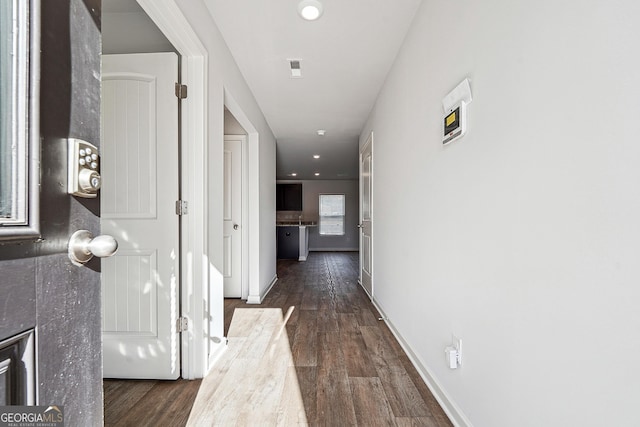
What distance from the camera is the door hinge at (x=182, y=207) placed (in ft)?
6.29

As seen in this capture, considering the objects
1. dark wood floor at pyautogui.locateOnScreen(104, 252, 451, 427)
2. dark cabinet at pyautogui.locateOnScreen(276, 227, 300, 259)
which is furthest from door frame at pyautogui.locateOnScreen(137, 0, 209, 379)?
dark cabinet at pyautogui.locateOnScreen(276, 227, 300, 259)

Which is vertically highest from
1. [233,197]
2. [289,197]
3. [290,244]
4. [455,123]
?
[289,197]

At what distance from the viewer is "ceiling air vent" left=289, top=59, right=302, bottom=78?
2723mm

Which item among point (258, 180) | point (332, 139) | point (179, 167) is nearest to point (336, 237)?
point (332, 139)

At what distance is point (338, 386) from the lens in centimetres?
188

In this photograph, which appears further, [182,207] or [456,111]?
[182,207]

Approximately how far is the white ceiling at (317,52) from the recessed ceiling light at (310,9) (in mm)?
51

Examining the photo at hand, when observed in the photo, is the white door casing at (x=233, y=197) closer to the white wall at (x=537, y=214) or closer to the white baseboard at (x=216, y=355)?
the white baseboard at (x=216, y=355)

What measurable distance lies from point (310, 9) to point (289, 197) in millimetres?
8117

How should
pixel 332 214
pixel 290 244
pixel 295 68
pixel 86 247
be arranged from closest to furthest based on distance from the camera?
pixel 86 247 → pixel 295 68 → pixel 290 244 → pixel 332 214

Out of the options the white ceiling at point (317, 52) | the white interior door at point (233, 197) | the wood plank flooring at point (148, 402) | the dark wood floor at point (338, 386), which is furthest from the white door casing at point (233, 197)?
the wood plank flooring at point (148, 402)

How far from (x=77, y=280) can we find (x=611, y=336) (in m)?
1.17

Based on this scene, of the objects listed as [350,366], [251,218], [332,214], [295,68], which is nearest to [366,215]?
[251,218]

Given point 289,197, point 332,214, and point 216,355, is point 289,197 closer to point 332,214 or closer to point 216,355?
point 332,214
